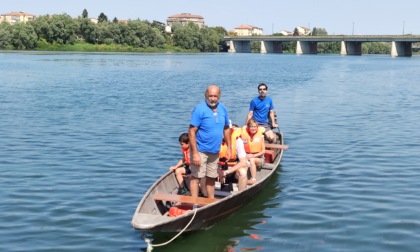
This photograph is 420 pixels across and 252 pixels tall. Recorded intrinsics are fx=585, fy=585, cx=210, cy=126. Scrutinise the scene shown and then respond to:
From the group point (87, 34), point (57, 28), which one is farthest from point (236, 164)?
point (87, 34)

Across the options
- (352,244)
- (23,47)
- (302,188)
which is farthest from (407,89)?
(23,47)

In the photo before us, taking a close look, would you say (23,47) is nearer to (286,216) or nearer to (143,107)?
(143,107)

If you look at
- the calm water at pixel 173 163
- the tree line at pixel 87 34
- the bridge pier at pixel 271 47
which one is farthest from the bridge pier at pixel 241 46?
the calm water at pixel 173 163

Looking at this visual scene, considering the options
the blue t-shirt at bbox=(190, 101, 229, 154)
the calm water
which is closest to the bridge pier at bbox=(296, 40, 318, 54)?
the calm water

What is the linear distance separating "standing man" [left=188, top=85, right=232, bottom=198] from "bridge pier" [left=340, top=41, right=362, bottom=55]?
6330 inches

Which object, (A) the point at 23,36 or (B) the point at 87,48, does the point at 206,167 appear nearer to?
(A) the point at 23,36

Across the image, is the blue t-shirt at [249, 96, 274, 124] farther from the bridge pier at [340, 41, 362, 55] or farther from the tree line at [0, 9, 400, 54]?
the bridge pier at [340, 41, 362, 55]

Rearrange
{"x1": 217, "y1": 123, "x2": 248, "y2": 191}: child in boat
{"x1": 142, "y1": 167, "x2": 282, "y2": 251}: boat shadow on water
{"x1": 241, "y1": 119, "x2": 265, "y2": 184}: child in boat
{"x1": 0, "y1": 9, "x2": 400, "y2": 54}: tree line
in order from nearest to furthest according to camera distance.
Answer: {"x1": 142, "y1": 167, "x2": 282, "y2": 251}: boat shadow on water < {"x1": 217, "y1": 123, "x2": 248, "y2": 191}: child in boat < {"x1": 241, "y1": 119, "x2": 265, "y2": 184}: child in boat < {"x1": 0, "y1": 9, "x2": 400, "y2": 54}: tree line

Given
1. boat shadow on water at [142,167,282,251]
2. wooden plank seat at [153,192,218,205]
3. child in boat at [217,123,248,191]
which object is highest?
child in boat at [217,123,248,191]

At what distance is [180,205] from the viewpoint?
36.2ft

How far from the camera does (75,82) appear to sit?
45.9 m

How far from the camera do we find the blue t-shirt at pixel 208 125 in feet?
33.2

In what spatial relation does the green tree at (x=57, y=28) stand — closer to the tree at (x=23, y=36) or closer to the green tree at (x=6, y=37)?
the tree at (x=23, y=36)

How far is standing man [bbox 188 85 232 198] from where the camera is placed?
1009 centimetres
